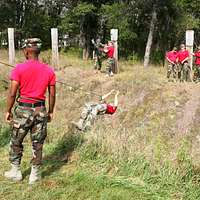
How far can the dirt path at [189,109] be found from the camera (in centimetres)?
988

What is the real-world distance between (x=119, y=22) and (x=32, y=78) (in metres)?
20.0

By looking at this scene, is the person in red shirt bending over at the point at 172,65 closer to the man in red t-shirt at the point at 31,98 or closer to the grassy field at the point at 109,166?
the grassy field at the point at 109,166

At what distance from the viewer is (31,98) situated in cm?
542

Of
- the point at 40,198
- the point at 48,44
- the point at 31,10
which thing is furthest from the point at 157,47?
the point at 40,198

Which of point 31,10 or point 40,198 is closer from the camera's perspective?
point 40,198

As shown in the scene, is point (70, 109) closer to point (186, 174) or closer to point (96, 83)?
point (96, 83)

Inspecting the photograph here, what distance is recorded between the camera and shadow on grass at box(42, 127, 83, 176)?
6233 millimetres

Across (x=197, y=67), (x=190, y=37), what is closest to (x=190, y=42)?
(x=190, y=37)

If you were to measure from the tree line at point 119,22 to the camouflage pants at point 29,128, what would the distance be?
19.3 m

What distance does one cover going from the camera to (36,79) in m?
5.38

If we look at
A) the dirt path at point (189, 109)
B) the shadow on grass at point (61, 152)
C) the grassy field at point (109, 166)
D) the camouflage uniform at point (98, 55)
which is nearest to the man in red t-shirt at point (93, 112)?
the grassy field at point (109, 166)

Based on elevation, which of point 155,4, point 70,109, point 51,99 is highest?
point 155,4

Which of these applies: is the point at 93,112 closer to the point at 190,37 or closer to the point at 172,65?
the point at 190,37

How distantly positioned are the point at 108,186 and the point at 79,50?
2585cm
